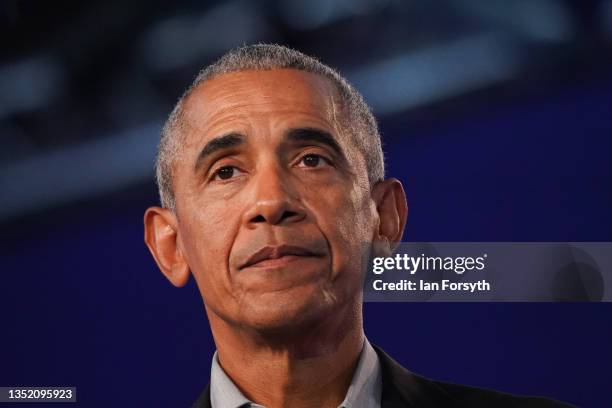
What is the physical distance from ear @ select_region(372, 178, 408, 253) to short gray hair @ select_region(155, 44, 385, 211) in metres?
0.03

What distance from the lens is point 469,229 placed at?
2.43 m

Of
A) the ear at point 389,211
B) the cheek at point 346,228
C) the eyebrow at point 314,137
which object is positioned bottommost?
the cheek at point 346,228

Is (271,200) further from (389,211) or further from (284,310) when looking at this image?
(389,211)

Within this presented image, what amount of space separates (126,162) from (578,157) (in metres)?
1.31

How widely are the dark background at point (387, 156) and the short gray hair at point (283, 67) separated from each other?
557 millimetres

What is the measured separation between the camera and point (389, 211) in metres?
1.91

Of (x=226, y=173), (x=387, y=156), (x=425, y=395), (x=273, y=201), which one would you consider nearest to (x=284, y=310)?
(x=273, y=201)

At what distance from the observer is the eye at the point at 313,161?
170 cm

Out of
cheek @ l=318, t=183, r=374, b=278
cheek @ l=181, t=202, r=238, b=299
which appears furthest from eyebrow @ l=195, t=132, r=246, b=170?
cheek @ l=318, t=183, r=374, b=278

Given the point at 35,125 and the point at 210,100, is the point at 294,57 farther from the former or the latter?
the point at 35,125

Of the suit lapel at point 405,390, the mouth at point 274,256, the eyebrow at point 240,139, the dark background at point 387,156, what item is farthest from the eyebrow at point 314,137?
the dark background at point 387,156

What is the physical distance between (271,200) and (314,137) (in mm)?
191

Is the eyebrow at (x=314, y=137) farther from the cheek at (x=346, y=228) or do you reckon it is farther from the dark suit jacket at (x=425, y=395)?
the dark suit jacket at (x=425, y=395)

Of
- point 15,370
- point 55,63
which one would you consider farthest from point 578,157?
point 15,370
